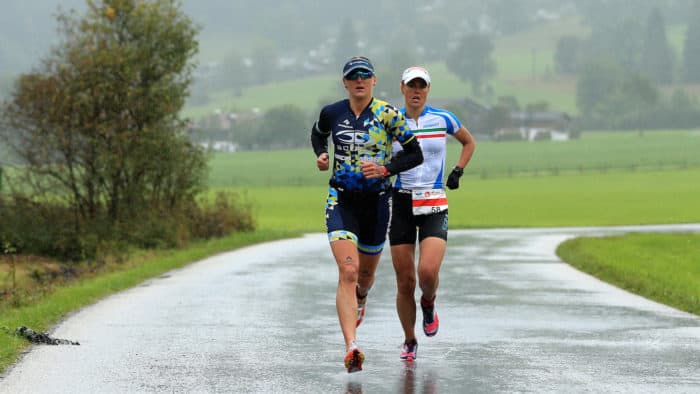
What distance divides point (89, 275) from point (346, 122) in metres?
11.6

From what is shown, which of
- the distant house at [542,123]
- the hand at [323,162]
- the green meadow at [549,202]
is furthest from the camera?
the distant house at [542,123]

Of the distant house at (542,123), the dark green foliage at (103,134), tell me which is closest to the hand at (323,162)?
the dark green foliage at (103,134)

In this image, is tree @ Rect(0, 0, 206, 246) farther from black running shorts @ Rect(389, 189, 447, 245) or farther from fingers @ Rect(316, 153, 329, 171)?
fingers @ Rect(316, 153, 329, 171)

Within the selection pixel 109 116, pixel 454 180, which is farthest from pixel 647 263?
pixel 454 180

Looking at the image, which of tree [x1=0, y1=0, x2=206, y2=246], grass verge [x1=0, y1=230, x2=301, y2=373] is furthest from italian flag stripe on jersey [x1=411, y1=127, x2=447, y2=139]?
tree [x1=0, y1=0, x2=206, y2=246]

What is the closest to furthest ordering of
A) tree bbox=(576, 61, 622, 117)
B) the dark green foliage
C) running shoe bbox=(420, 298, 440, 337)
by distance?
1. running shoe bbox=(420, 298, 440, 337)
2. the dark green foliage
3. tree bbox=(576, 61, 622, 117)

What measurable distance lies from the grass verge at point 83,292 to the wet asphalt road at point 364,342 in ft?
0.74

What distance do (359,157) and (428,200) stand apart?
2.58 ft

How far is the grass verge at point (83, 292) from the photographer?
10672 mm

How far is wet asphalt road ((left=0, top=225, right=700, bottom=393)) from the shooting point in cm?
854

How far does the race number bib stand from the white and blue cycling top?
0.04 meters

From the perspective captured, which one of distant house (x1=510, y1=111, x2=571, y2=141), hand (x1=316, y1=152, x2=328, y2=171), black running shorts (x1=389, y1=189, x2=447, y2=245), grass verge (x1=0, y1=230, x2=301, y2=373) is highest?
distant house (x1=510, y1=111, x2=571, y2=141)

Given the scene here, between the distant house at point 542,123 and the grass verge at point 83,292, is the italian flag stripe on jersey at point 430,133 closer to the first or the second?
the grass verge at point 83,292

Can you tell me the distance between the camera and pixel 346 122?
9.12m
